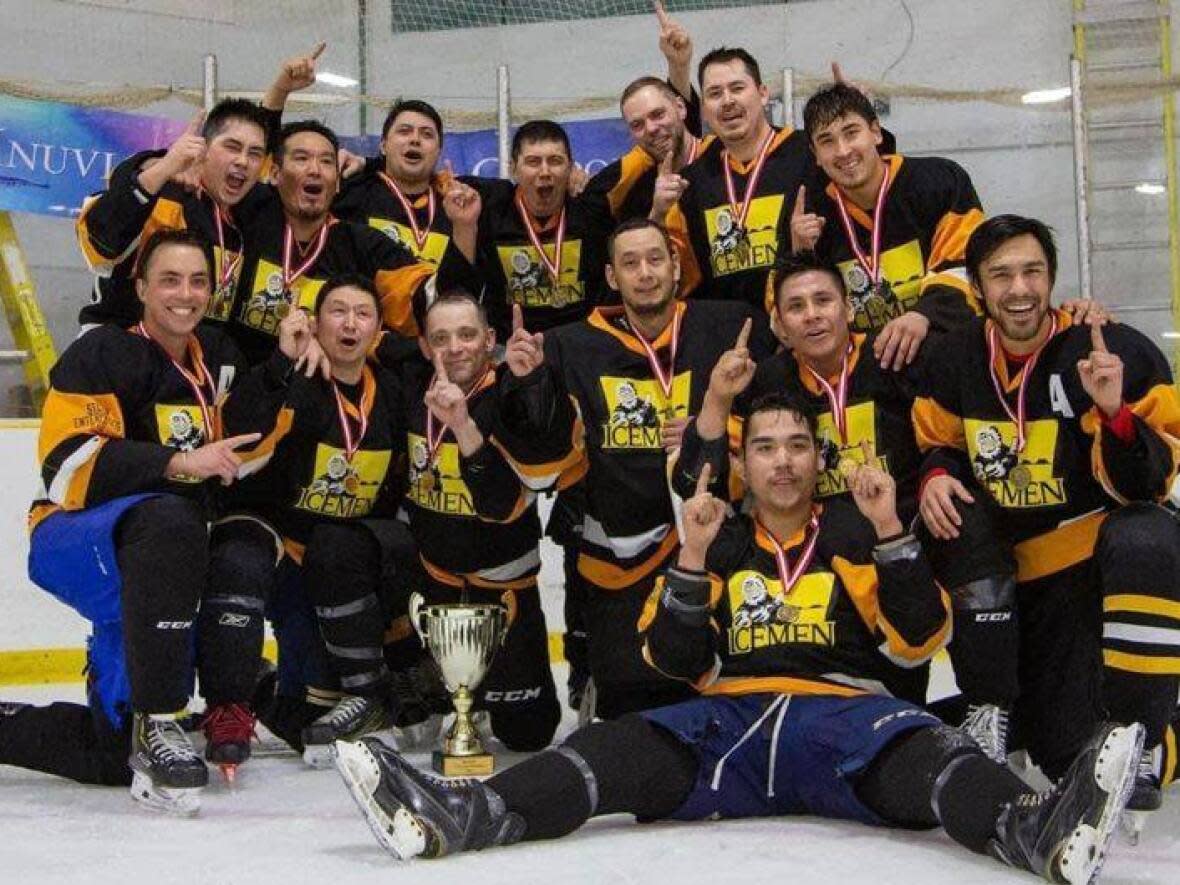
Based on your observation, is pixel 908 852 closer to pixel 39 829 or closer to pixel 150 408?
pixel 39 829

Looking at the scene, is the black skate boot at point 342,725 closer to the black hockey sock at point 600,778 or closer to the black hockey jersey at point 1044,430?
the black hockey sock at point 600,778

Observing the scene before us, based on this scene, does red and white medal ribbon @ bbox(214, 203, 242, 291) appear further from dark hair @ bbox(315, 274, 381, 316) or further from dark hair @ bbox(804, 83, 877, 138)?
dark hair @ bbox(804, 83, 877, 138)

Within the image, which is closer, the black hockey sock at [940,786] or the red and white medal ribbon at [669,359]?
the black hockey sock at [940,786]

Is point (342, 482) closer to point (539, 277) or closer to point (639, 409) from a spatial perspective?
point (639, 409)

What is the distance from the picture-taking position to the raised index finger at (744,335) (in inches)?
111

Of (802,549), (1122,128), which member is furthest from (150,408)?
(1122,128)

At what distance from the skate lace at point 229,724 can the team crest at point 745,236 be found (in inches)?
55.3

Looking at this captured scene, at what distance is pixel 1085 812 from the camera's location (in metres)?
1.86

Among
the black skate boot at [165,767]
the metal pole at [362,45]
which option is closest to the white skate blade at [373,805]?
the black skate boot at [165,767]

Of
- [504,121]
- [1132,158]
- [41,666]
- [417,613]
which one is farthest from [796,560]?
[1132,158]

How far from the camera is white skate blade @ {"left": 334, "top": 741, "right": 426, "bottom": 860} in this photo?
81.0 inches

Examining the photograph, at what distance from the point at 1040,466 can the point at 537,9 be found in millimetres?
5470

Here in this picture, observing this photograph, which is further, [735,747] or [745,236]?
[745,236]

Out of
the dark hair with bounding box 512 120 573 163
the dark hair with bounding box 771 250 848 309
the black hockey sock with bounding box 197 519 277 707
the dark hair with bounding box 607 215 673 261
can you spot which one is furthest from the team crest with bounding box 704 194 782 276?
the black hockey sock with bounding box 197 519 277 707
